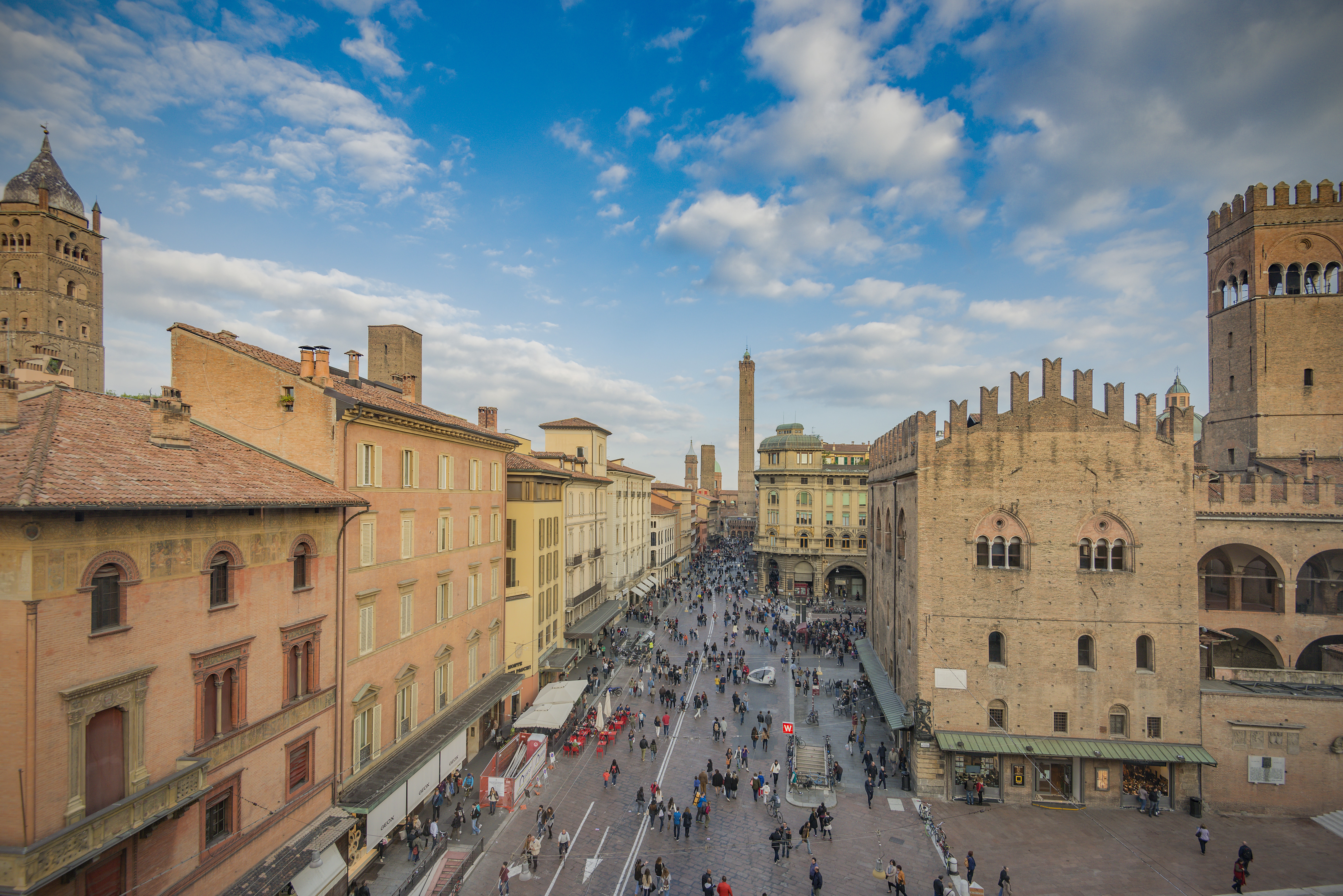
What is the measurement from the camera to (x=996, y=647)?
89.4ft

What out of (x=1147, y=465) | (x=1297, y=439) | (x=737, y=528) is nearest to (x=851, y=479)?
(x=1297, y=439)

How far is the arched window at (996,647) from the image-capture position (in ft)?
88.6

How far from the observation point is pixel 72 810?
11.7 metres

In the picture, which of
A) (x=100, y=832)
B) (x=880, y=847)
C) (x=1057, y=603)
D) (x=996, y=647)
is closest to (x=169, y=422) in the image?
(x=100, y=832)

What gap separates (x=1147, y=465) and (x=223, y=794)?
107 ft

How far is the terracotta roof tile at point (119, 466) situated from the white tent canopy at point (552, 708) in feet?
47.8

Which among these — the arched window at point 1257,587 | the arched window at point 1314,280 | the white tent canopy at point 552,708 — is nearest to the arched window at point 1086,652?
the arched window at point 1257,587

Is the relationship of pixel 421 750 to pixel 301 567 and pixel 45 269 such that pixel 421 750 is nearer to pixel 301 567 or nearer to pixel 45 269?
pixel 301 567

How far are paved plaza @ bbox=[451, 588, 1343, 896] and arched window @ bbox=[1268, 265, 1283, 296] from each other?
25057 mm

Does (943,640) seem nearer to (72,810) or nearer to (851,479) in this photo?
(72,810)

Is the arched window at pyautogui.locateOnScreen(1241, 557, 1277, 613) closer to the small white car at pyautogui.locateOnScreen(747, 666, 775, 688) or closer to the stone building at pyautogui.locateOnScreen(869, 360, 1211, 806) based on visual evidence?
the stone building at pyautogui.locateOnScreen(869, 360, 1211, 806)

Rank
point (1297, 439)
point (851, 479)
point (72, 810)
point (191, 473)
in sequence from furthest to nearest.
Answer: point (851, 479) < point (1297, 439) < point (191, 473) < point (72, 810)

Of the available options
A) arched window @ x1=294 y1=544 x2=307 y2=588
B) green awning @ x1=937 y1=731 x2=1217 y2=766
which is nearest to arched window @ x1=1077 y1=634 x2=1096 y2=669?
green awning @ x1=937 y1=731 x2=1217 y2=766

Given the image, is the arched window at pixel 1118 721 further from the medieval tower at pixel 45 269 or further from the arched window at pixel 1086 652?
the medieval tower at pixel 45 269
